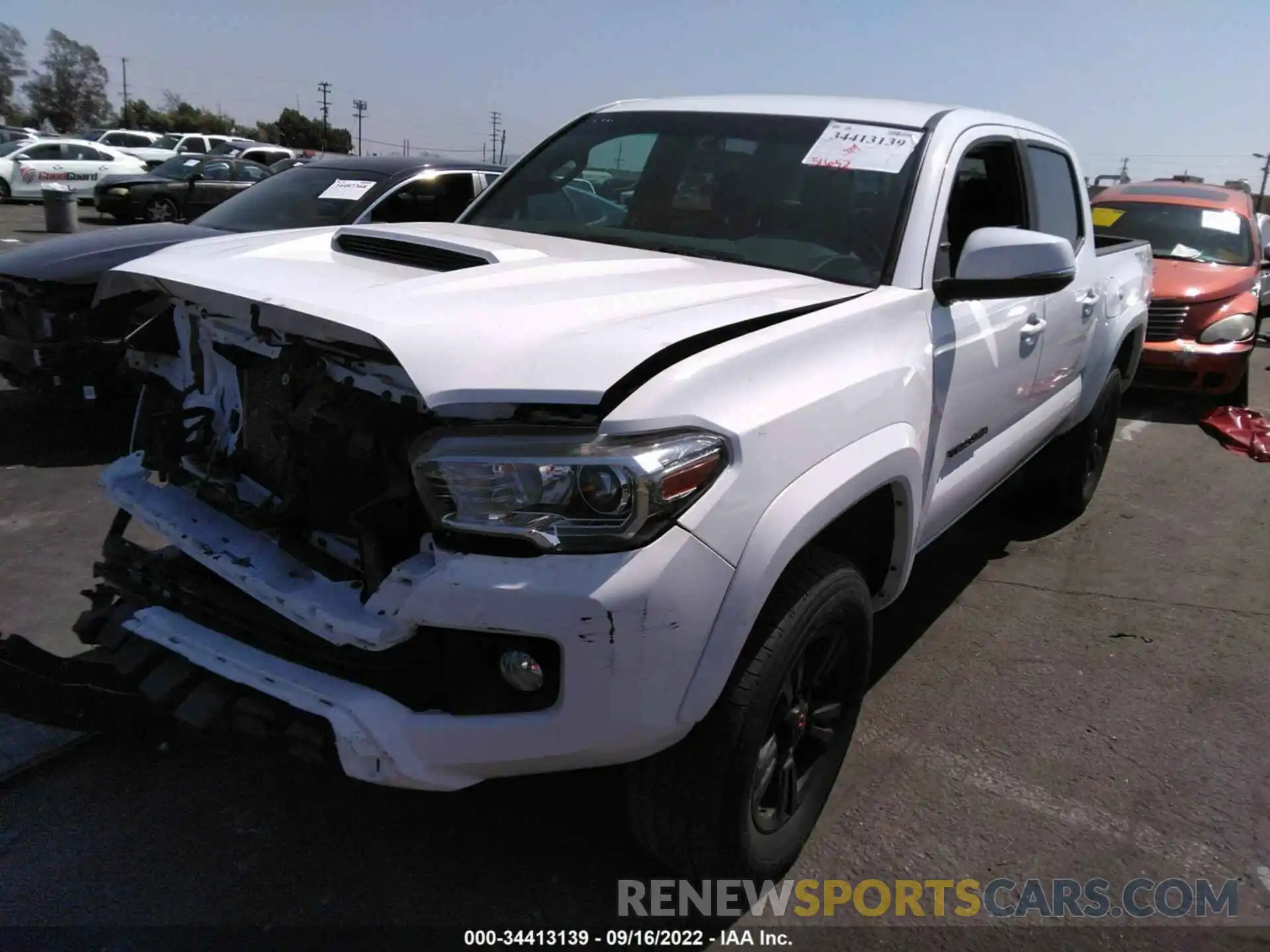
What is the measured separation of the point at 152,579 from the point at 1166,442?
22.8 ft

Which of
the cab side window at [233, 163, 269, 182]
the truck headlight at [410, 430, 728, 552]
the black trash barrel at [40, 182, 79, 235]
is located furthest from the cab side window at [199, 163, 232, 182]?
the truck headlight at [410, 430, 728, 552]

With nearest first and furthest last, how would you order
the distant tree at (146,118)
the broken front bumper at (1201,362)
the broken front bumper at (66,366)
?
the broken front bumper at (66,366) < the broken front bumper at (1201,362) < the distant tree at (146,118)

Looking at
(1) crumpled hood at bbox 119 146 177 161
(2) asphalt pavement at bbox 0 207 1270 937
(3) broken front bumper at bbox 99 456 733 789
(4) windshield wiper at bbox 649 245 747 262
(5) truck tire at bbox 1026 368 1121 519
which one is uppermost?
(4) windshield wiper at bbox 649 245 747 262

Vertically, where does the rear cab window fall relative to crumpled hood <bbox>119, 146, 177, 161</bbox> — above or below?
above

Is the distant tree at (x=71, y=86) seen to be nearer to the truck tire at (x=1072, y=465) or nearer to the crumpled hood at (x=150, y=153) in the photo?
the crumpled hood at (x=150, y=153)

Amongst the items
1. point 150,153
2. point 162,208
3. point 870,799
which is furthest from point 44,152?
point 870,799

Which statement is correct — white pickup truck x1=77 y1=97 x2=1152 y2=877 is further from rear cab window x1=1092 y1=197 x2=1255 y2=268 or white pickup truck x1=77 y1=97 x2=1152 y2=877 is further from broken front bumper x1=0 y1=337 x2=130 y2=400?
rear cab window x1=1092 y1=197 x2=1255 y2=268

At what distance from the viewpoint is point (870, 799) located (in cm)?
290

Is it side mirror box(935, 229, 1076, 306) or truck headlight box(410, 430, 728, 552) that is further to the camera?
side mirror box(935, 229, 1076, 306)

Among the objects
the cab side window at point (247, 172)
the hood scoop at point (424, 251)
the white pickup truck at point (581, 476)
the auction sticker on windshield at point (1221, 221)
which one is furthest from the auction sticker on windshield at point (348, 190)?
the cab side window at point (247, 172)

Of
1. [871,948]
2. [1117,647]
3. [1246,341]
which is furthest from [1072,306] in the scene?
[1246,341]

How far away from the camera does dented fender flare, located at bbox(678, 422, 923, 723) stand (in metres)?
1.94

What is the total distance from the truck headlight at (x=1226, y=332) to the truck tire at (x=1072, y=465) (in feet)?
10.2

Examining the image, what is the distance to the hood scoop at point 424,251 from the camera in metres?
2.62
